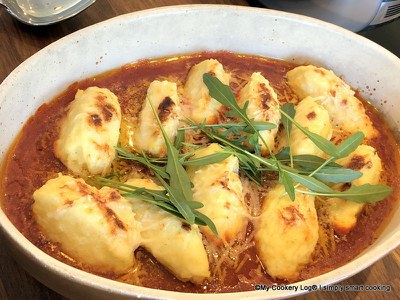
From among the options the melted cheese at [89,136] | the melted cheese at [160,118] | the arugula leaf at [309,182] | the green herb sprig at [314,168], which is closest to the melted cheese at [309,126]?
the green herb sprig at [314,168]

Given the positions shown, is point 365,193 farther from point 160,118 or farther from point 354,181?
point 160,118

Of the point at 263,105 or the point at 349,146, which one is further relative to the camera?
the point at 263,105

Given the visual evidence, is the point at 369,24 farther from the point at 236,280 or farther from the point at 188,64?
the point at 236,280

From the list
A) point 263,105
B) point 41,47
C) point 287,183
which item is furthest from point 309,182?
point 41,47

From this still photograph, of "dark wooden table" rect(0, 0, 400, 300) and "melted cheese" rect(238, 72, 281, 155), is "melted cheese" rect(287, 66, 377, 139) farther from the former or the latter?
"dark wooden table" rect(0, 0, 400, 300)

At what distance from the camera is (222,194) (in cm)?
124

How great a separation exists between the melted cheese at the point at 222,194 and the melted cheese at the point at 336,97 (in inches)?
17.5

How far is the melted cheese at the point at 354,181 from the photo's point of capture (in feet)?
4.30

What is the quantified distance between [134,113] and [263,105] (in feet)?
1.32

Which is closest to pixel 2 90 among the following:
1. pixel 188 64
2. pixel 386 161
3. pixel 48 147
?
pixel 48 147

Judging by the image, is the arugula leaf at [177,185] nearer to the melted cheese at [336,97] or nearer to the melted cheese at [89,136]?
the melted cheese at [89,136]

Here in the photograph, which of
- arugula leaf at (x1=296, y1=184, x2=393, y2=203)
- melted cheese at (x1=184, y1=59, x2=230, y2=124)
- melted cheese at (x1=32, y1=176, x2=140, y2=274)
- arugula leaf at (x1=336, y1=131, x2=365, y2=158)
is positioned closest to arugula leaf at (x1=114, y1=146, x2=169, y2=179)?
melted cheese at (x1=32, y1=176, x2=140, y2=274)

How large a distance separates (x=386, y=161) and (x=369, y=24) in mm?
764

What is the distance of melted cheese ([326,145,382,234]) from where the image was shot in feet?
4.30
